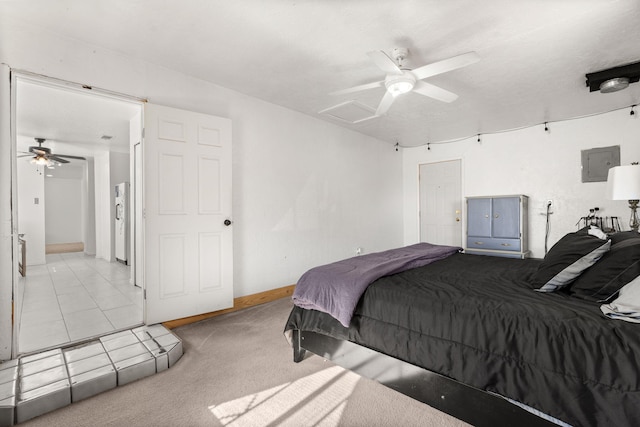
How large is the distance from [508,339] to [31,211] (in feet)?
27.8

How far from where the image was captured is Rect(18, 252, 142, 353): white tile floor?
262 centimetres

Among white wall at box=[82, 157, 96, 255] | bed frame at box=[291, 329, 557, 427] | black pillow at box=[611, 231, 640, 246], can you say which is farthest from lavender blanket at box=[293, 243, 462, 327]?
white wall at box=[82, 157, 96, 255]

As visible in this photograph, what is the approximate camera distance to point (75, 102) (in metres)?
3.78

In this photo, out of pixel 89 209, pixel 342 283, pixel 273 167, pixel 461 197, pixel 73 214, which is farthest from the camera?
pixel 73 214

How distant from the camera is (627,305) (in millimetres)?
1353

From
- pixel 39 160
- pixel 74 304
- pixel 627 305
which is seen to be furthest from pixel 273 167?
pixel 39 160

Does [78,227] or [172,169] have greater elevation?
[172,169]

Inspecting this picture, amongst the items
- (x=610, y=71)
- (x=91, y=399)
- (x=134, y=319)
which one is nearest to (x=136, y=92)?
(x=134, y=319)

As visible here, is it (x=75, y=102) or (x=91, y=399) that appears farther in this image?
(x=75, y=102)

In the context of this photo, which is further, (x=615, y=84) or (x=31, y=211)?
(x=31, y=211)

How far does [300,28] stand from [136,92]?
1.70 meters

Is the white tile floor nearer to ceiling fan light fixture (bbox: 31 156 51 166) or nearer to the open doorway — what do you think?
the open doorway

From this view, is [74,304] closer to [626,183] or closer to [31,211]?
[31,211]

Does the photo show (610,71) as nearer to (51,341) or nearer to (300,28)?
(300,28)
